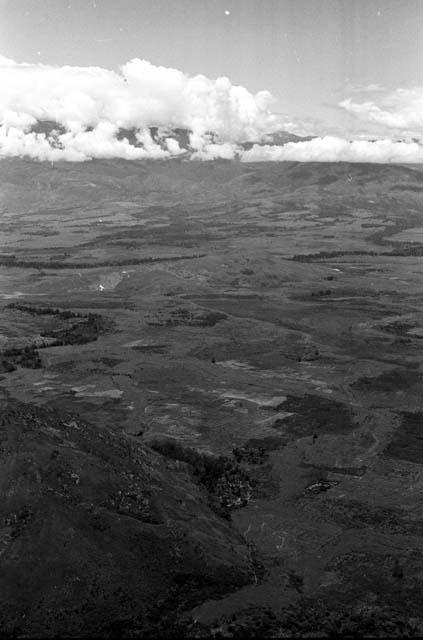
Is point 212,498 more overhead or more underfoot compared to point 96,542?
more underfoot

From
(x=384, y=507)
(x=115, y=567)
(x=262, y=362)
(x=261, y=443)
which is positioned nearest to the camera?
(x=115, y=567)

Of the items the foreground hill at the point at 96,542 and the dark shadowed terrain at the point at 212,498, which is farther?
the dark shadowed terrain at the point at 212,498

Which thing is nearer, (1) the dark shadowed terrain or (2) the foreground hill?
(2) the foreground hill

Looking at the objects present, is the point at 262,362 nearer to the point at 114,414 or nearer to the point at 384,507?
the point at 114,414

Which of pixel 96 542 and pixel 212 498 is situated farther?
pixel 212 498

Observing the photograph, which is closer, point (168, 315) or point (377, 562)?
point (377, 562)

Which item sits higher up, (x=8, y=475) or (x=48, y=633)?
(x=8, y=475)

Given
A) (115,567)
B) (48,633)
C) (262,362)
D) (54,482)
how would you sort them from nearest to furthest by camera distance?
(48,633)
(115,567)
(54,482)
(262,362)

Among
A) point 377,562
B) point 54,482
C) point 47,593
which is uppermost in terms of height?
point 54,482

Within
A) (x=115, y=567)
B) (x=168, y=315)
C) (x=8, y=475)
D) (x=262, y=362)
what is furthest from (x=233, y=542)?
(x=168, y=315)

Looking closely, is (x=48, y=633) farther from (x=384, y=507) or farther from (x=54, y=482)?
(x=384, y=507)

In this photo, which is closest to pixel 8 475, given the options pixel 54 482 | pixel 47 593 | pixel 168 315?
pixel 54 482
